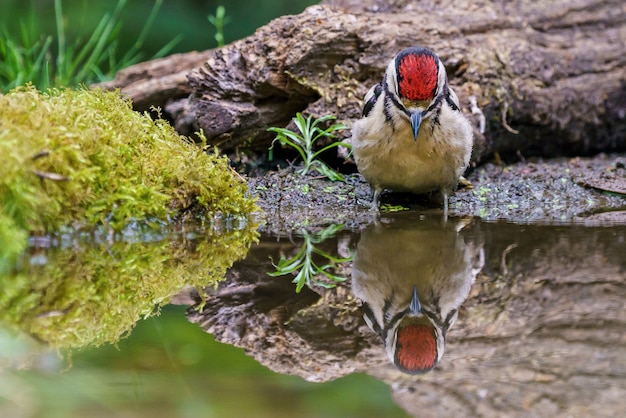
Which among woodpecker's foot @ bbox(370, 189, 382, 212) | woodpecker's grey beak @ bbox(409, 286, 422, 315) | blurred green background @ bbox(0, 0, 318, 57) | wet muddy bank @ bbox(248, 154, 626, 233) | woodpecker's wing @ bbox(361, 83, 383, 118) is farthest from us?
blurred green background @ bbox(0, 0, 318, 57)

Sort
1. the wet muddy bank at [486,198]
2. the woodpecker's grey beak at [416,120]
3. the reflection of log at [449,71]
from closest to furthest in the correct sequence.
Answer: the woodpecker's grey beak at [416,120] → the wet muddy bank at [486,198] → the reflection of log at [449,71]

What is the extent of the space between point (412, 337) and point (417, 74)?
7.07 ft

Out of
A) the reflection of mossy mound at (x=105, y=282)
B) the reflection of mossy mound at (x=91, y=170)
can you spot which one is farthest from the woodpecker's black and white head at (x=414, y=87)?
the reflection of mossy mound at (x=105, y=282)

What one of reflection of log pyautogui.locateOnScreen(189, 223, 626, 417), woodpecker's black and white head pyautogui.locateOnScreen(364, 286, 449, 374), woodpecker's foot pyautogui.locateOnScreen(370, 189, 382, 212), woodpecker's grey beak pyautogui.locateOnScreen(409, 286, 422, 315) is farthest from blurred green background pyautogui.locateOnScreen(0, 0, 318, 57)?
woodpecker's black and white head pyautogui.locateOnScreen(364, 286, 449, 374)

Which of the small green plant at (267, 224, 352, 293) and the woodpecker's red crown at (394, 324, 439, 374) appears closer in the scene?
the woodpecker's red crown at (394, 324, 439, 374)

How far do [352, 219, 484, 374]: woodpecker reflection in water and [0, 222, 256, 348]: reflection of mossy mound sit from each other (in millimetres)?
574

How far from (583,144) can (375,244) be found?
3.25m

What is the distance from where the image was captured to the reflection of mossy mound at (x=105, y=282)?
2102 mm

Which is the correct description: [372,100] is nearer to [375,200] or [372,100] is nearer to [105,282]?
[375,200]

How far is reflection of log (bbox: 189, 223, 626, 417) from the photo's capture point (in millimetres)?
1732

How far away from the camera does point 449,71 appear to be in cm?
539

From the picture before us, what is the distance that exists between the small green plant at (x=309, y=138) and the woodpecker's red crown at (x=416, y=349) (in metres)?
2.84

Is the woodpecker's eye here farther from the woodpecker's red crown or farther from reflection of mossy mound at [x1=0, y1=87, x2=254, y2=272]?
the woodpecker's red crown

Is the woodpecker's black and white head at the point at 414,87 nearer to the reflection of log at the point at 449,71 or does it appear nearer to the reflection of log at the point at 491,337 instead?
the reflection of log at the point at 449,71
